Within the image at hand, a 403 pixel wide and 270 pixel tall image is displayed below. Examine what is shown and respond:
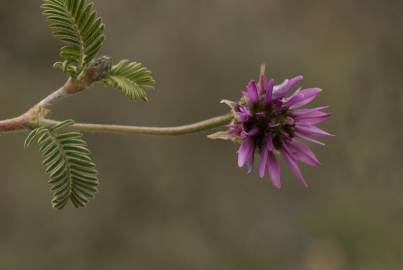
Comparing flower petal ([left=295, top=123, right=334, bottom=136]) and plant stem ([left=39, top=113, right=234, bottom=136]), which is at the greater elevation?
plant stem ([left=39, top=113, right=234, bottom=136])

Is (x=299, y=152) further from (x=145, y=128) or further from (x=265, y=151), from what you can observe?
(x=145, y=128)

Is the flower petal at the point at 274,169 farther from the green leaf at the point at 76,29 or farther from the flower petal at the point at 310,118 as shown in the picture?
the green leaf at the point at 76,29

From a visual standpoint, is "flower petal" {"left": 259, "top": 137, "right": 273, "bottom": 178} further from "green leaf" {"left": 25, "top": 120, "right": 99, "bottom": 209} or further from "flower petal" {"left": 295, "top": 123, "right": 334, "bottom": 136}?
"green leaf" {"left": 25, "top": 120, "right": 99, "bottom": 209}

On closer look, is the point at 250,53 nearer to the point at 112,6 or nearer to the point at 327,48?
the point at 327,48

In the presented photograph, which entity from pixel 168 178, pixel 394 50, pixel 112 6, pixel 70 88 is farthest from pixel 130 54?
pixel 70 88

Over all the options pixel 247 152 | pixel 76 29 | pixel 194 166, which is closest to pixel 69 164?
pixel 76 29

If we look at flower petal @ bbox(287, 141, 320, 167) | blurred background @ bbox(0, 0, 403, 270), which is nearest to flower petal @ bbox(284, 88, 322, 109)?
flower petal @ bbox(287, 141, 320, 167)
